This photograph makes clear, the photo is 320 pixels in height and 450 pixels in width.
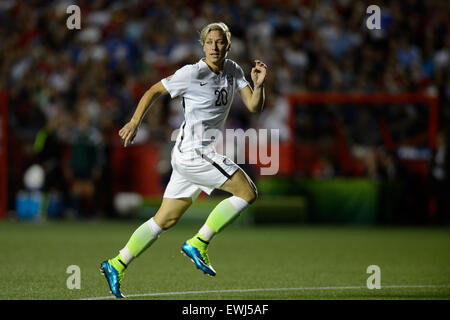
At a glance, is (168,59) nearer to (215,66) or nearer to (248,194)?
(215,66)

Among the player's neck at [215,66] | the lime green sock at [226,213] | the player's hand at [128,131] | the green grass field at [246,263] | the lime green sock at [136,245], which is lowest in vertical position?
the green grass field at [246,263]

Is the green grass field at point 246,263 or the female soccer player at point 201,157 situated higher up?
the female soccer player at point 201,157

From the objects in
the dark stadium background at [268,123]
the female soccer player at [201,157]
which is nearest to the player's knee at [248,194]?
the female soccer player at [201,157]

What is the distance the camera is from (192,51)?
18.5 meters

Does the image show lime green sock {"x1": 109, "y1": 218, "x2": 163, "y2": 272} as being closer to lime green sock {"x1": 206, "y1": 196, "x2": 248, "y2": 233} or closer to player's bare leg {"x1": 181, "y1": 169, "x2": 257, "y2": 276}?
player's bare leg {"x1": 181, "y1": 169, "x2": 257, "y2": 276}

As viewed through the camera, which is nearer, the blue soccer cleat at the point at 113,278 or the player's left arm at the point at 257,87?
the blue soccer cleat at the point at 113,278

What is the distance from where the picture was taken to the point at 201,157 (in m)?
7.29

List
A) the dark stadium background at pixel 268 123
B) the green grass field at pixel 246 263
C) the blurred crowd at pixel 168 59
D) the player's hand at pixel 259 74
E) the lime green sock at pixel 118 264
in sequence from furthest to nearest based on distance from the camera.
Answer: the blurred crowd at pixel 168 59 → the dark stadium background at pixel 268 123 → the green grass field at pixel 246 263 → the player's hand at pixel 259 74 → the lime green sock at pixel 118 264

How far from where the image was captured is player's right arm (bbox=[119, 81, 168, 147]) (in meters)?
6.92

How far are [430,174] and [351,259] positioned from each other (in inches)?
247

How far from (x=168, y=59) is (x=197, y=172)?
39.9 feet

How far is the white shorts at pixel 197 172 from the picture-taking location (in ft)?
23.8

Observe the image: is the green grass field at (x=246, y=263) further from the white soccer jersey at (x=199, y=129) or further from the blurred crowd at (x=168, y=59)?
the blurred crowd at (x=168, y=59)
